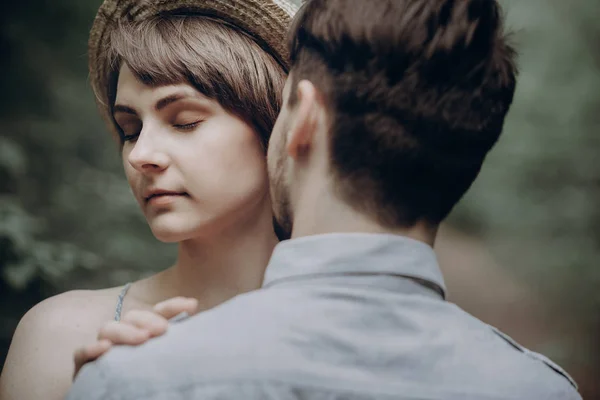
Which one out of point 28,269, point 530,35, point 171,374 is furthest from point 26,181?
point 530,35

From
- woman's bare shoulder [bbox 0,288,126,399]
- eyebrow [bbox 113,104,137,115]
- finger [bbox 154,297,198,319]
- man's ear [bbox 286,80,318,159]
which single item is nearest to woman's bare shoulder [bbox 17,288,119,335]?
woman's bare shoulder [bbox 0,288,126,399]

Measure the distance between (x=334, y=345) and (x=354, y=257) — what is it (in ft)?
0.29

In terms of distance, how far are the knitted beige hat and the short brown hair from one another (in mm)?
11

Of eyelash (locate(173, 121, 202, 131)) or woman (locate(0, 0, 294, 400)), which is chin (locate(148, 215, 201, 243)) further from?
eyelash (locate(173, 121, 202, 131))

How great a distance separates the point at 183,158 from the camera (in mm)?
979

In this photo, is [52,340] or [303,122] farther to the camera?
[52,340]

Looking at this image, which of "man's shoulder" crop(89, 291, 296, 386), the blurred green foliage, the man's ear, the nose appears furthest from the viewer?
the blurred green foliage

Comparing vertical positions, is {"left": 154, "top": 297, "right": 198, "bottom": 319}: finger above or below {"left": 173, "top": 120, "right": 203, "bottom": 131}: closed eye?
below

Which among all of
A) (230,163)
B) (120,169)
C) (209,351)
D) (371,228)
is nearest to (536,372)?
(371,228)

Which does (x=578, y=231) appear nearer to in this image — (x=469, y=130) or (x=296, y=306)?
(x=469, y=130)

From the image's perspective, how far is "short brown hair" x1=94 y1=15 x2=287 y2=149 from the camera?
3.33 feet

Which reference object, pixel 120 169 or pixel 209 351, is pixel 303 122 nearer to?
pixel 209 351

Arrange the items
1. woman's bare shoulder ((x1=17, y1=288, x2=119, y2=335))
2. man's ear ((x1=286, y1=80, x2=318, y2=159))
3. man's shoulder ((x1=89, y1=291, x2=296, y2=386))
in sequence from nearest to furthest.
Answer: man's shoulder ((x1=89, y1=291, x2=296, y2=386)) → man's ear ((x1=286, y1=80, x2=318, y2=159)) → woman's bare shoulder ((x1=17, y1=288, x2=119, y2=335))

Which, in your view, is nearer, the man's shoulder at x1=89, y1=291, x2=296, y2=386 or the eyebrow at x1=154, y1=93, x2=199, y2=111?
the man's shoulder at x1=89, y1=291, x2=296, y2=386
